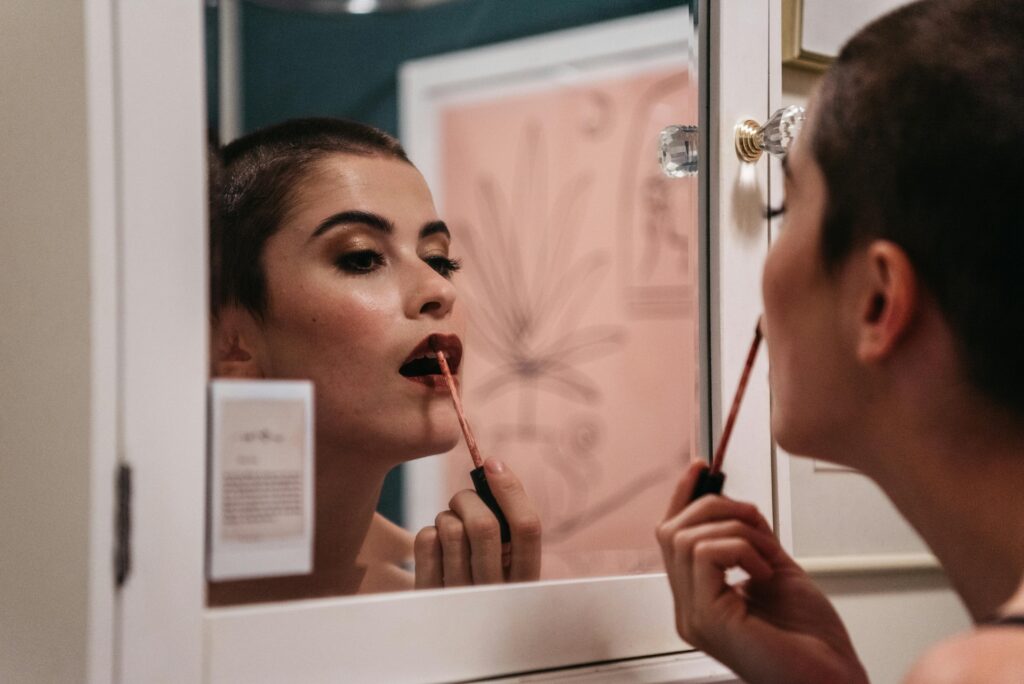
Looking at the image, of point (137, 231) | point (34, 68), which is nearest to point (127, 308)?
point (137, 231)

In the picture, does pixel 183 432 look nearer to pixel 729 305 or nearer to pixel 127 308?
pixel 127 308

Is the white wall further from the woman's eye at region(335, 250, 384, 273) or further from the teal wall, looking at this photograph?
the woman's eye at region(335, 250, 384, 273)

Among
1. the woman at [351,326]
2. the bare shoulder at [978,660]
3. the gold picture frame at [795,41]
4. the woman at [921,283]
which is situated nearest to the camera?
the bare shoulder at [978,660]

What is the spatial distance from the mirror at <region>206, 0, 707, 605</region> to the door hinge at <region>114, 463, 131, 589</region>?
7cm

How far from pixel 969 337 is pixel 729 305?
0.36m

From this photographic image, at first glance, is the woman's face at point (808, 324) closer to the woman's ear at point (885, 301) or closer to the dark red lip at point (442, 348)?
the woman's ear at point (885, 301)

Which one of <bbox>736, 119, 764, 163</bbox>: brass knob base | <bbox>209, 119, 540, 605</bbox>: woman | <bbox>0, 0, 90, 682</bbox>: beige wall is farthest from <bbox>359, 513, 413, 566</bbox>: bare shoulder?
<bbox>736, 119, 764, 163</bbox>: brass knob base

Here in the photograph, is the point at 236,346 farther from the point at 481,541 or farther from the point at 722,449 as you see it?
the point at 722,449

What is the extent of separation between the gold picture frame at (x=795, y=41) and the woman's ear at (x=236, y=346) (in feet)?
2.40

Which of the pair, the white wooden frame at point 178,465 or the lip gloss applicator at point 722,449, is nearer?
the white wooden frame at point 178,465

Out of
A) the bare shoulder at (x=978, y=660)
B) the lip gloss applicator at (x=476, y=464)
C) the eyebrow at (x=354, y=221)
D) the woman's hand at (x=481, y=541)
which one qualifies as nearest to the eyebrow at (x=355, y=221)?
the eyebrow at (x=354, y=221)

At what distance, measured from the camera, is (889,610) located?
52.1 inches

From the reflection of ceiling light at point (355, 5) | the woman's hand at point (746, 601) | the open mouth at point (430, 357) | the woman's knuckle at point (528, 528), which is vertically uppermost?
the reflection of ceiling light at point (355, 5)

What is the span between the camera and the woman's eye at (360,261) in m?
0.81
